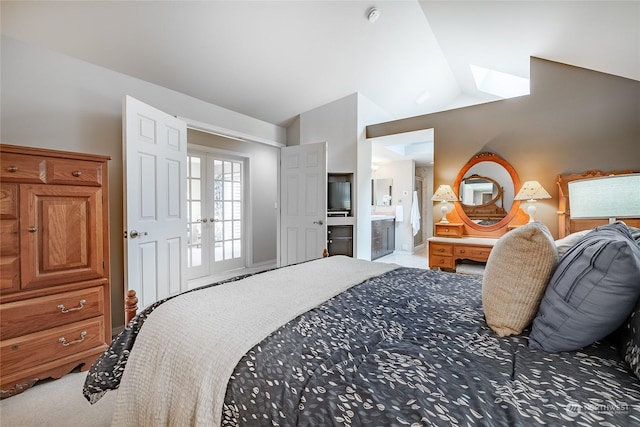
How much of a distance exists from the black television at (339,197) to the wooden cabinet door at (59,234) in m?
3.00

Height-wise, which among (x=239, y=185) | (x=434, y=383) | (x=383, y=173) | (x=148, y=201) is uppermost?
(x=383, y=173)

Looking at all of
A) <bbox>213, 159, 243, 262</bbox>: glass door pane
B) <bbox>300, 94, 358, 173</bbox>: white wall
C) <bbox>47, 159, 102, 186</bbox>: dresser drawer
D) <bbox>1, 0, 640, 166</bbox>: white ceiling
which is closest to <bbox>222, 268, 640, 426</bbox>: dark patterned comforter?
<bbox>47, 159, 102, 186</bbox>: dresser drawer

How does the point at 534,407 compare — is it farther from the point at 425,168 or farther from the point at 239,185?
the point at 425,168

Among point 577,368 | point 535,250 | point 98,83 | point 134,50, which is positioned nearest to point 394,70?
point 134,50

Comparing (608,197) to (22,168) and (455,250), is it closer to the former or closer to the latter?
(455,250)

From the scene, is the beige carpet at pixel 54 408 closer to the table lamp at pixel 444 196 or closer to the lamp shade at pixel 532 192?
the table lamp at pixel 444 196

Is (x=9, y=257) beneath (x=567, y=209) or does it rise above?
beneath

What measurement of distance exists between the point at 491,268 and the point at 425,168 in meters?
7.07

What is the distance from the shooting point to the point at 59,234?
1.82 m

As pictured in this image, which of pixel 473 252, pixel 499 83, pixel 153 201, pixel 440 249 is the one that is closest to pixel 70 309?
pixel 153 201

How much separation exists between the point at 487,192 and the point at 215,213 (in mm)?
4015

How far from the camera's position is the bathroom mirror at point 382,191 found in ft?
22.7

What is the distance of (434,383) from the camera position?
0.72 meters

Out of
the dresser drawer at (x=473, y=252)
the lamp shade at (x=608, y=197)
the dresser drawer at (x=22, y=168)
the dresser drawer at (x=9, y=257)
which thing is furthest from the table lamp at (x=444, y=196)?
the dresser drawer at (x=9, y=257)
